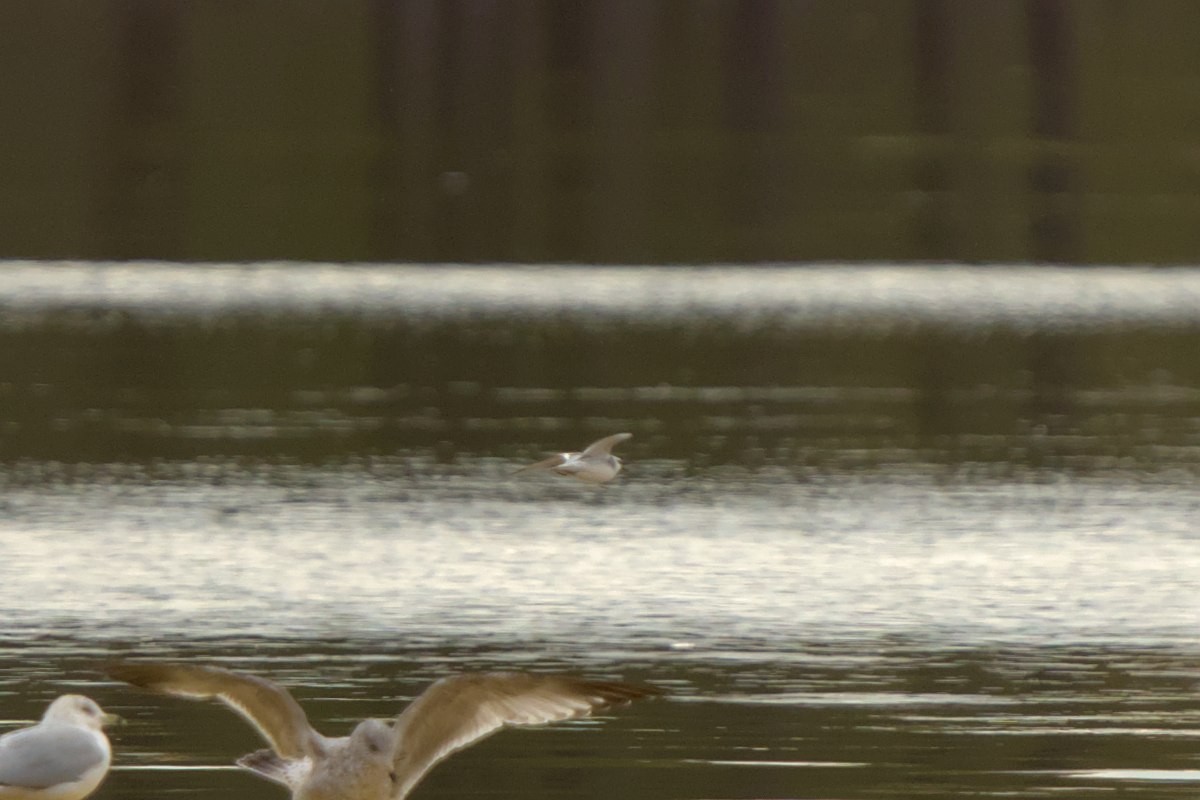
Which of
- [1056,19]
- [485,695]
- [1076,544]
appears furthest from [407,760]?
[1056,19]

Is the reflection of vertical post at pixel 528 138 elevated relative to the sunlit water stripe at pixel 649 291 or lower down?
elevated

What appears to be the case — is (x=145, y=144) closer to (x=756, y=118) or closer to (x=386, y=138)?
(x=386, y=138)

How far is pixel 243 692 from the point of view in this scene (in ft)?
26.5

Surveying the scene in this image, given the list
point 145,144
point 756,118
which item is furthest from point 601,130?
point 145,144

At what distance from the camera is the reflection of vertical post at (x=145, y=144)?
148ft

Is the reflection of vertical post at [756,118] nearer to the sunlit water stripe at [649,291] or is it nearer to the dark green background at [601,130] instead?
the dark green background at [601,130]

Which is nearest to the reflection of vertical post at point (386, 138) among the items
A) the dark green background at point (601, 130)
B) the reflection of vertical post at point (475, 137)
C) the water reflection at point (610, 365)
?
the dark green background at point (601, 130)

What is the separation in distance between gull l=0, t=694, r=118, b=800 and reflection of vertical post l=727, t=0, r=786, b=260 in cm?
3317

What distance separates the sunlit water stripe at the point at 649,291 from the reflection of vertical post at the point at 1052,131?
12.3 ft

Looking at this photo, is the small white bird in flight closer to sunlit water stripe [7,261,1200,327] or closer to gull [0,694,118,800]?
gull [0,694,118,800]

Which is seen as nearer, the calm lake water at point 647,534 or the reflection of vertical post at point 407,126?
the calm lake water at point 647,534

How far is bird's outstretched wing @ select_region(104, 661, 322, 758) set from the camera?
26.1 ft

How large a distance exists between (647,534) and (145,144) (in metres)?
48.7

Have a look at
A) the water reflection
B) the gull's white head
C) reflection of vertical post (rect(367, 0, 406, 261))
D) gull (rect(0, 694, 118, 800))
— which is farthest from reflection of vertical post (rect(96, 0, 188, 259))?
gull (rect(0, 694, 118, 800))
